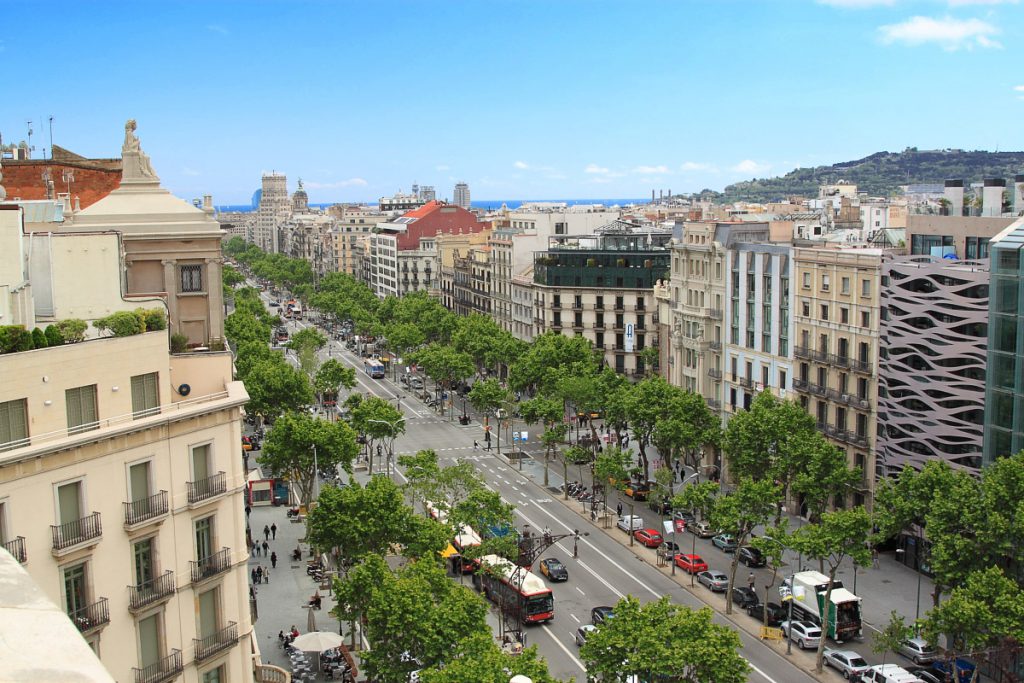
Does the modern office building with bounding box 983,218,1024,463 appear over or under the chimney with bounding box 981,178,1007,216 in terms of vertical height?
under

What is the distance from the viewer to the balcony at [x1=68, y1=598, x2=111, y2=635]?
28.4m

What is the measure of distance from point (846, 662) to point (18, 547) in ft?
124

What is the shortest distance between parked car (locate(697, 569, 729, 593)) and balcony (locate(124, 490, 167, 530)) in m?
38.4

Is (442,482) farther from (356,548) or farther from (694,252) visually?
(694,252)

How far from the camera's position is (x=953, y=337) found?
6219 centimetres

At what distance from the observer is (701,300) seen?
88.4 meters

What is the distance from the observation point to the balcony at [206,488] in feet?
105

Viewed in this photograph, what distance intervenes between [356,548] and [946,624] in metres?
27.8

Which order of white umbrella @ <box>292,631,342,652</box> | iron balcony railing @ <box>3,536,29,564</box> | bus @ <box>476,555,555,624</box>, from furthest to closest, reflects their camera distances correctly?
bus @ <box>476,555,555,624</box>
white umbrella @ <box>292,631,342,652</box>
iron balcony railing @ <box>3,536,29,564</box>

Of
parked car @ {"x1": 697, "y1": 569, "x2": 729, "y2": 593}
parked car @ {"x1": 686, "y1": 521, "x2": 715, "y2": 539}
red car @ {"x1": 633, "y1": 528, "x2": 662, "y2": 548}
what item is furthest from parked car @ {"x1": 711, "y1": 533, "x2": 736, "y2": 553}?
parked car @ {"x1": 697, "y1": 569, "x2": 729, "y2": 593}

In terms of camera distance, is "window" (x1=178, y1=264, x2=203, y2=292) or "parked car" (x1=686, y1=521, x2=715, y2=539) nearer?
"window" (x1=178, y1=264, x2=203, y2=292)

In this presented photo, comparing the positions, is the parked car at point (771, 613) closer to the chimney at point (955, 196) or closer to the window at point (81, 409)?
the window at point (81, 409)

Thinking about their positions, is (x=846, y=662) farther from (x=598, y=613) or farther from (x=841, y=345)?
(x=841, y=345)

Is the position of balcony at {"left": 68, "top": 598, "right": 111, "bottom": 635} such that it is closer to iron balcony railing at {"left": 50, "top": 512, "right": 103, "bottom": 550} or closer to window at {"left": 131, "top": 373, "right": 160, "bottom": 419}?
iron balcony railing at {"left": 50, "top": 512, "right": 103, "bottom": 550}
